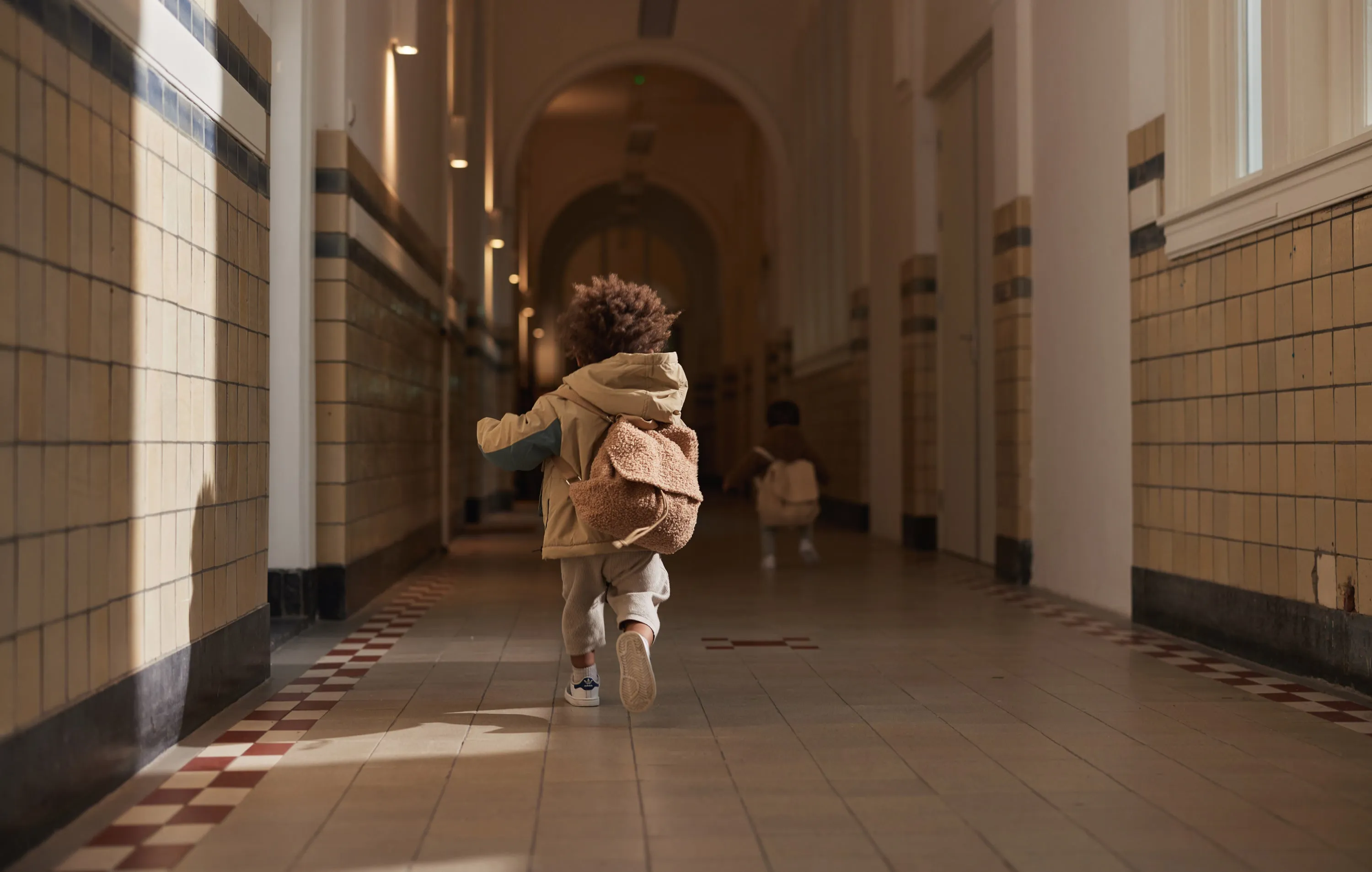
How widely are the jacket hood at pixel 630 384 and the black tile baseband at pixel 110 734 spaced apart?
4.40 feet

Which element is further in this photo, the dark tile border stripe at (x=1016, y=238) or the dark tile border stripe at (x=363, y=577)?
the dark tile border stripe at (x=1016, y=238)

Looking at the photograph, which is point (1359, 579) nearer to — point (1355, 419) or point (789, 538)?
point (1355, 419)

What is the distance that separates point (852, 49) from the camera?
12.9 m

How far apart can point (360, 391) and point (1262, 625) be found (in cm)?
424

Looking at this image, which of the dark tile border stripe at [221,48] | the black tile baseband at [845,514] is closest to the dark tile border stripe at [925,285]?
the black tile baseband at [845,514]

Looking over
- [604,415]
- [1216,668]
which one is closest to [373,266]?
[604,415]

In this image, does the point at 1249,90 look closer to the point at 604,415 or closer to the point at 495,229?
the point at 604,415

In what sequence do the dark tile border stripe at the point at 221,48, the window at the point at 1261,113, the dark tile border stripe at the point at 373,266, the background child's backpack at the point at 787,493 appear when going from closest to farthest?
the dark tile border stripe at the point at 221,48 → the window at the point at 1261,113 → the dark tile border stripe at the point at 373,266 → the background child's backpack at the point at 787,493

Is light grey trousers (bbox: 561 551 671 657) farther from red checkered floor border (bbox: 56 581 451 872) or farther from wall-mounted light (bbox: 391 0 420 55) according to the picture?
wall-mounted light (bbox: 391 0 420 55)

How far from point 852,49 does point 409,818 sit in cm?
1152

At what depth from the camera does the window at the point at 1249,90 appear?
5008 millimetres

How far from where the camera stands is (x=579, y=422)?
372 centimetres

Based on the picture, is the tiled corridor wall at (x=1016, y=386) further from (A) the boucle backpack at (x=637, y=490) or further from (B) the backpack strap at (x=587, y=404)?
(B) the backpack strap at (x=587, y=404)

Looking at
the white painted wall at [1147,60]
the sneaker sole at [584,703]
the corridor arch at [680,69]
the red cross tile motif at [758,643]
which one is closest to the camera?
the sneaker sole at [584,703]
